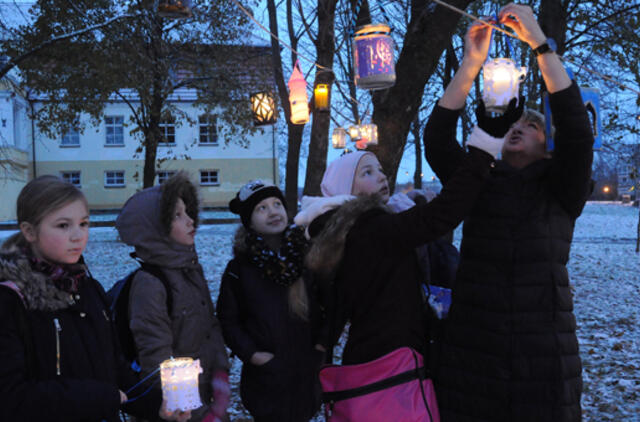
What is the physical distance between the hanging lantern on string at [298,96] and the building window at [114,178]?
94.1ft

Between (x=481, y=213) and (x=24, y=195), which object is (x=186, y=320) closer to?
(x=24, y=195)

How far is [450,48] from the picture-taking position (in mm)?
13016

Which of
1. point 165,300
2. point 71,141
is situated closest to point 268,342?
point 165,300

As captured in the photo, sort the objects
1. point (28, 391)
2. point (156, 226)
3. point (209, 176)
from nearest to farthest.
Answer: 1. point (28, 391)
2. point (156, 226)
3. point (209, 176)

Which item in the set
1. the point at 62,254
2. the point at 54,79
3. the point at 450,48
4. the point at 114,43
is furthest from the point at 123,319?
the point at 450,48

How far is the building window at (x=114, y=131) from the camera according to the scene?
33250mm

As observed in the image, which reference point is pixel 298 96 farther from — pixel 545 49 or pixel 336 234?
pixel 545 49

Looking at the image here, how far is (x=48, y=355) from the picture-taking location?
182 centimetres

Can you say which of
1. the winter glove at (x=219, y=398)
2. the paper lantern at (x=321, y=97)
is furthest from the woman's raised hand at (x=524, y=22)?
the paper lantern at (x=321, y=97)

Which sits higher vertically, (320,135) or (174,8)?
(174,8)

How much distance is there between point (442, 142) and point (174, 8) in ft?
8.97

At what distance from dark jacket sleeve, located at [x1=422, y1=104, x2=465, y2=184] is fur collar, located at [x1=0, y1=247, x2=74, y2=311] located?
Result: 1.54m

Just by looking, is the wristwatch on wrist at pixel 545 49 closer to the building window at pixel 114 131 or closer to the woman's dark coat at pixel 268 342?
the woman's dark coat at pixel 268 342

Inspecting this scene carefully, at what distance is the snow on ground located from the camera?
15.6ft
